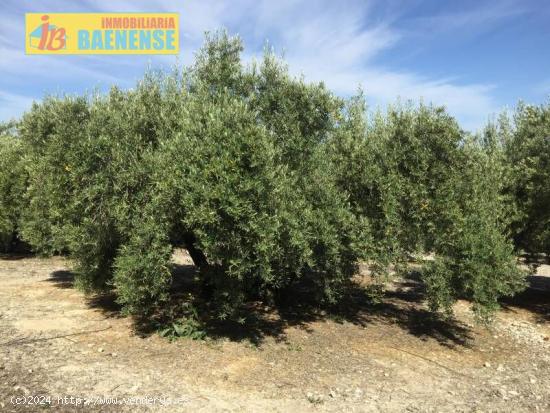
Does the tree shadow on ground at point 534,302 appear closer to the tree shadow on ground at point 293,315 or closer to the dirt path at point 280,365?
the dirt path at point 280,365

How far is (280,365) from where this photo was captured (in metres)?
11.2

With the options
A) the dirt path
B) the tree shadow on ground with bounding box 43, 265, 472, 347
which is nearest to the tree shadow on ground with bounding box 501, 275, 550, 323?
the dirt path

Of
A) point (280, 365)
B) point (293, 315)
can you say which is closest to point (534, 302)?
point (293, 315)

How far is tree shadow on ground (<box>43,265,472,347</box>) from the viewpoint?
1366 centimetres

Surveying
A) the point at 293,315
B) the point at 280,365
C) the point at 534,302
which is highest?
the point at 293,315

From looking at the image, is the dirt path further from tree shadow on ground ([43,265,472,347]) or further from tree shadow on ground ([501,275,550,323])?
tree shadow on ground ([501,275,550,323])

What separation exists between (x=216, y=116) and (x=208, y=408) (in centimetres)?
691

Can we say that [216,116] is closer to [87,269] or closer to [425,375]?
[87,269]

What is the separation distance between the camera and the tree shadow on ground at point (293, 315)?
13.7 m

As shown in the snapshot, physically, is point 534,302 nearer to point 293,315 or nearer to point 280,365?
point 293,315

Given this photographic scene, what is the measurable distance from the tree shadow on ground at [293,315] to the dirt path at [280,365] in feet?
0.36

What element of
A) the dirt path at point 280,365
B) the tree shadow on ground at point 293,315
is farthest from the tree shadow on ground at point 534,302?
the tree shadow on ground at point 293,315

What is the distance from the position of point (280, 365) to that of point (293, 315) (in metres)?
4.59

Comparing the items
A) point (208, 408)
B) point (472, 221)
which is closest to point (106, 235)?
point (208, 408)
